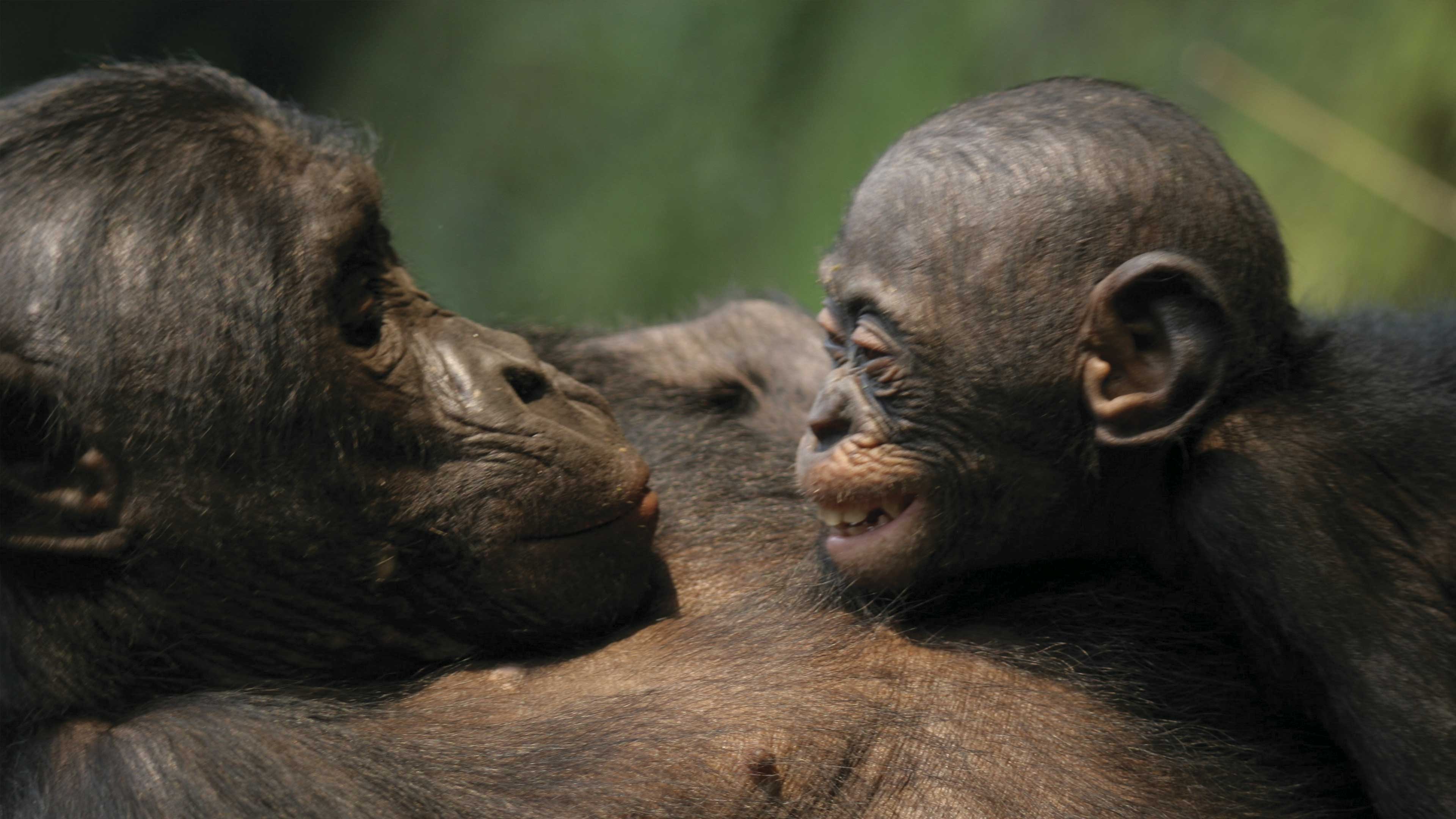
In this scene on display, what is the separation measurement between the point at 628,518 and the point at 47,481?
2.70 ft

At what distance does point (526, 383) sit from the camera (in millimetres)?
2074

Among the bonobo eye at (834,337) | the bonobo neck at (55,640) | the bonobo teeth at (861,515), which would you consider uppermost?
the bonobo eye at (834,337)

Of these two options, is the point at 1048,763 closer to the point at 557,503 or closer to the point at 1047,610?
the point at 1047,610

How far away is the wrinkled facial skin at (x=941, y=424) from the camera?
1.99 meters

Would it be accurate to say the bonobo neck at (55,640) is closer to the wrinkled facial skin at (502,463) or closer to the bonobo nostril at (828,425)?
the wrinkled facial skin at (502,463)

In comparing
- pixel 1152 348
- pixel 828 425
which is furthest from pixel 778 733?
pixel 1152 348

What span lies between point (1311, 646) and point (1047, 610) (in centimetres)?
41

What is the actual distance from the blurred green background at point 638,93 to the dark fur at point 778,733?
114 inches

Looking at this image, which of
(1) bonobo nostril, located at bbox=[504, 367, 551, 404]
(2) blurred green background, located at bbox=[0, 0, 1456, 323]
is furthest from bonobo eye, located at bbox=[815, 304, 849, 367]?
(2) blurred green background, located at bbox=[0, 0, 1456, 323]

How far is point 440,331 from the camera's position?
6.84ft

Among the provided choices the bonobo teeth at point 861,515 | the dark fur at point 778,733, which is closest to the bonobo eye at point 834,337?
the bonobo teeth at point 861,515

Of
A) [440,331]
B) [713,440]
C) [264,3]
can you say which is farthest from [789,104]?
[440,331]

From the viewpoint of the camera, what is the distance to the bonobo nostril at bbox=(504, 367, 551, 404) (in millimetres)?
2053

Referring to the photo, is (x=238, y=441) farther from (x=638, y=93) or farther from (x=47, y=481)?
(x=638, y=93)
